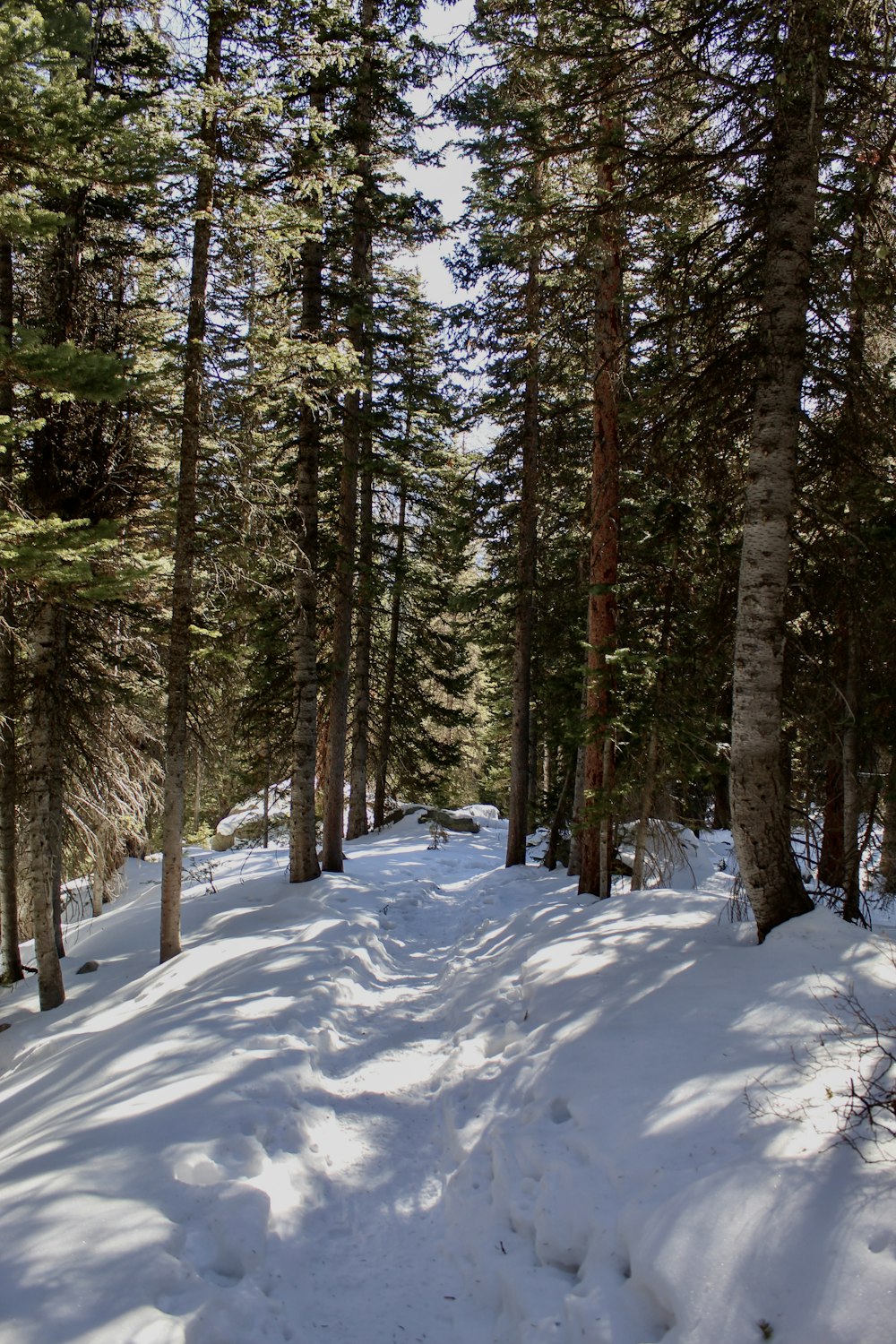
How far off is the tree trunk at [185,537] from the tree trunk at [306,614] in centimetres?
241

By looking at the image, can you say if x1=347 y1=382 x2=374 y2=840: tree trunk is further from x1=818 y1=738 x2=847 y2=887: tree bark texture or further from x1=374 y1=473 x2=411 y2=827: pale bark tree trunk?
x1=818 y1=738 x2=847 y2=887: tree bark texture

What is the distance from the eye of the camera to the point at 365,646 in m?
20.2

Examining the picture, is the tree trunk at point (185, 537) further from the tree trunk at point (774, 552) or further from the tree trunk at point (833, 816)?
the tree trunk at point (833, 816)

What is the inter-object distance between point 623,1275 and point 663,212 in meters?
9.48

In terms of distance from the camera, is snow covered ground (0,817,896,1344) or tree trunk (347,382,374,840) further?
tree trunk (347,382,374,840)

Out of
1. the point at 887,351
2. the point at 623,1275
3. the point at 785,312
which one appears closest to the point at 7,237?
the point at 785,312

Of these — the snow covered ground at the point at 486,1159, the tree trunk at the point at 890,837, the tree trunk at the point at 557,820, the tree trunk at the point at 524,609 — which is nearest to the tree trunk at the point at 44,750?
the snow covered ground at the point at 486,1159

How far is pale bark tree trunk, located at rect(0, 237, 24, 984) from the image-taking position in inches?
353

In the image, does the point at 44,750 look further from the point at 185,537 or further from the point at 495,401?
the point at 495,401

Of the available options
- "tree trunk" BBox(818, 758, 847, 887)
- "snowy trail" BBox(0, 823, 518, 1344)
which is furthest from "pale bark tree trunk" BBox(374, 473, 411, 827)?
"tree trunk" BBox(818, 758, 847, 887)

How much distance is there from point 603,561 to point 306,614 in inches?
198

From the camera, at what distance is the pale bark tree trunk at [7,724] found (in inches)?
353

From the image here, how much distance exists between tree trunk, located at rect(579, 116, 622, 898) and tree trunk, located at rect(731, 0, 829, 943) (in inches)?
120

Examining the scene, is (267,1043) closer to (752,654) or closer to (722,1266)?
(722,1266)
